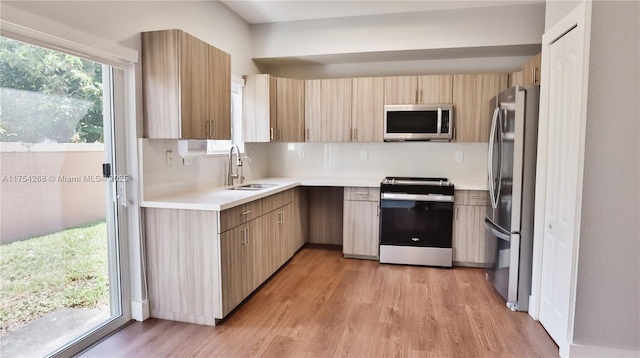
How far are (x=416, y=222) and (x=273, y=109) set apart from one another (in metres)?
2.06

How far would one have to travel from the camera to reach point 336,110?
14.8 feet

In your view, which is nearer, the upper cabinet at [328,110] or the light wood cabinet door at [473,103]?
the light wood cabinet door at [473,103]

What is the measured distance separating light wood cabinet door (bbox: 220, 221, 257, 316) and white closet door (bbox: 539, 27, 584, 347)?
7.17 feet

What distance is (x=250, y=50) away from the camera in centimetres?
448

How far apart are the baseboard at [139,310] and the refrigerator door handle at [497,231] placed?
2815 millimetres

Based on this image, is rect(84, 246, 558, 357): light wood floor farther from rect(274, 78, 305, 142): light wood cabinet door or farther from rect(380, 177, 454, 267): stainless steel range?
rect(274, 78, 305, 142): light wood cabinet door

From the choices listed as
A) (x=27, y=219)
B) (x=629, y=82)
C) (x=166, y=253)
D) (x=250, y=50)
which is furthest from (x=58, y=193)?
(x=629, y=82)

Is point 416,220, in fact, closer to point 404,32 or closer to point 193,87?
point 404,32

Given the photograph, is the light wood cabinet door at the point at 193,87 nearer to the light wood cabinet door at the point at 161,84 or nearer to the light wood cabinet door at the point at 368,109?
the light wood cabinet door at the point at 161,84

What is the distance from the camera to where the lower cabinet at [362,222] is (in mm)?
4184

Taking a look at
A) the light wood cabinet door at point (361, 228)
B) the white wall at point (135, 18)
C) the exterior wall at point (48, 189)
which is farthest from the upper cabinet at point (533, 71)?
the exterior wall at point (48, 189)

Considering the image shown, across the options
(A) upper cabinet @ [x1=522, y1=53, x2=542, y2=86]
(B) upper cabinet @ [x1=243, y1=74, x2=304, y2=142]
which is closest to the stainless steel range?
(A) upper cabinet @ [x1=522, y1=53, x2=542, y2=86]

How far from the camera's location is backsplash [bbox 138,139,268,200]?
2.75 metres

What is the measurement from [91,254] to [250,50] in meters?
2.91
